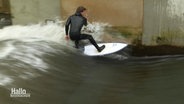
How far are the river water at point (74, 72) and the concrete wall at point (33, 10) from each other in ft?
0.90

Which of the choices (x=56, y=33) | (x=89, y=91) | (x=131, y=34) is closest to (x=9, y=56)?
(x=56, y=33)

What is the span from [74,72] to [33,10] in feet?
11.3

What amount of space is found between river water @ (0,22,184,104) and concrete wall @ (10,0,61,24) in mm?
275

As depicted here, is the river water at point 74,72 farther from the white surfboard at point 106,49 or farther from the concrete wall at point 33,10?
the concrete wall at point 33,10

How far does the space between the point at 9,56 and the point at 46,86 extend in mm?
2339

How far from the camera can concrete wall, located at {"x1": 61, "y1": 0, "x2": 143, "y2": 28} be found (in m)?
12.1

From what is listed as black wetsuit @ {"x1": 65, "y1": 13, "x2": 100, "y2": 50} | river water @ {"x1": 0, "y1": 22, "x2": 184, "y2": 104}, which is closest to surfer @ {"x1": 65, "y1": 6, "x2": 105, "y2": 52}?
black wetsuit @ {"x1": 65, "y1": 13, "x2": 100, "y2": 50}

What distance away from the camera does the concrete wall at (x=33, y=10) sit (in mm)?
12836

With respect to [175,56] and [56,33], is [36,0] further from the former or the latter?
[175,56]

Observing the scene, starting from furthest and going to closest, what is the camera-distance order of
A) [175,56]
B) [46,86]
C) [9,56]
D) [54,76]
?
[175,56] → [9,56] → [54,76] → [46,86]

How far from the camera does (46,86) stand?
935 centimetres

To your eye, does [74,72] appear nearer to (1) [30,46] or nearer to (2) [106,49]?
(2) [106,49]

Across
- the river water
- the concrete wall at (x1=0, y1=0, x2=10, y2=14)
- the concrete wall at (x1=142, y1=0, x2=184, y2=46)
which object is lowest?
the river water

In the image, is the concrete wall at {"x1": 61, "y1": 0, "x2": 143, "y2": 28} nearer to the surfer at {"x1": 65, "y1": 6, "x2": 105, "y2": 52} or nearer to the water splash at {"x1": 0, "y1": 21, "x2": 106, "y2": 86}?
the water splash at {"x1": 0, "y1": 21, "x2": 106, "y2": 86}
